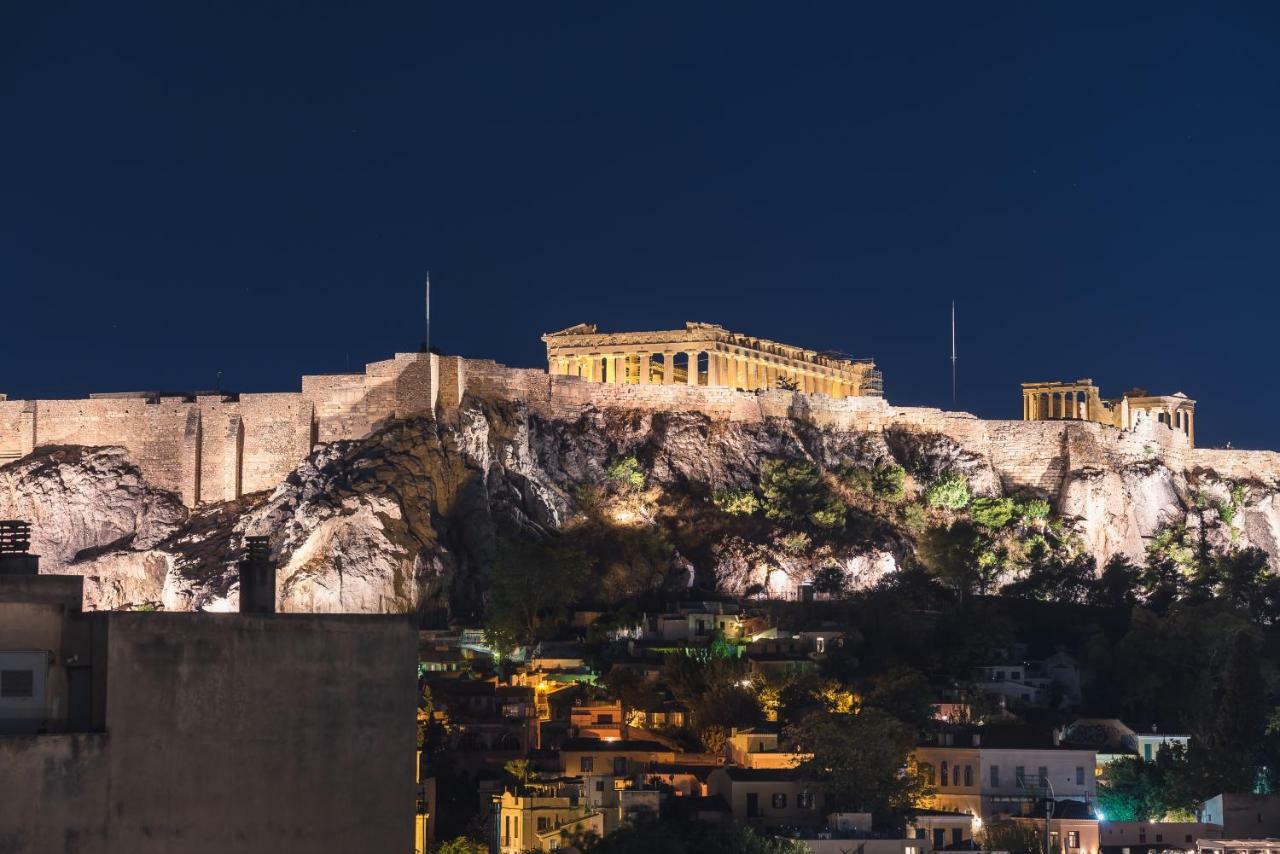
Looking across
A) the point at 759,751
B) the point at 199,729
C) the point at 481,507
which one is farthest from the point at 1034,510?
the point at 199,729

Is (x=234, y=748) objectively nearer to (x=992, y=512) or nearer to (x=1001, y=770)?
(x=1001, y=770)

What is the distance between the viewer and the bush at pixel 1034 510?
3260 inches

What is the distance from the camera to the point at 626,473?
75.9m

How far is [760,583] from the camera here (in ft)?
239

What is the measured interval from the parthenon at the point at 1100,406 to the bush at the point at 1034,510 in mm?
11476

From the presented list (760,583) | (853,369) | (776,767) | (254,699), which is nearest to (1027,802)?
(776,767)

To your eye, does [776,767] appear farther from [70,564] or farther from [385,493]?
[70,564]

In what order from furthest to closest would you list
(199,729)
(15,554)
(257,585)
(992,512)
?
(992,512) < (257,585) < (15,554) < (199,729)

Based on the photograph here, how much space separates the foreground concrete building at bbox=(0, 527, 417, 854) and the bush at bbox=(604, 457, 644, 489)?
6208 cm

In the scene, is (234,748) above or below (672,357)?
below

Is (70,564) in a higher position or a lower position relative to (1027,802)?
higher

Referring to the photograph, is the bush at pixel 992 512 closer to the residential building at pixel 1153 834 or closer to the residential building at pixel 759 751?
the residential building at pixel 759 751

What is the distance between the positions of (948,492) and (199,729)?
70499 mm

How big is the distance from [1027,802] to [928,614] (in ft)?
66.9
